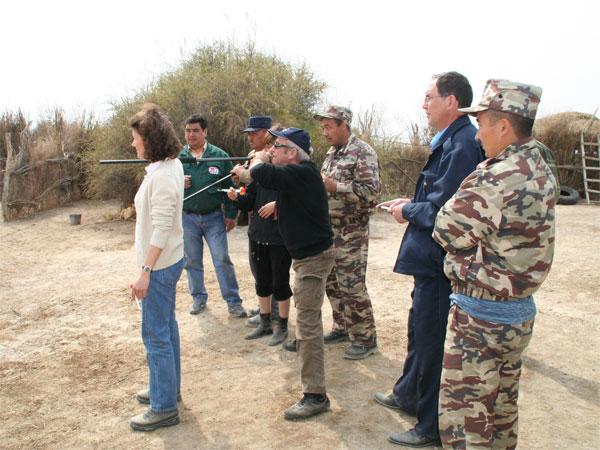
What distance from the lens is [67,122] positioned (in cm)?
1579

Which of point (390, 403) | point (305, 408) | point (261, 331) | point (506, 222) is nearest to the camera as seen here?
point (506, 222)

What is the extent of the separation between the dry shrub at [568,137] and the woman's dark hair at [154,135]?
54.4ft

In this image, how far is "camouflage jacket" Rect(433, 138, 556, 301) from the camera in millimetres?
2127

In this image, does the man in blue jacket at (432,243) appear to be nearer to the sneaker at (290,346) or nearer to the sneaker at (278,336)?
the sneaker at (290,346)

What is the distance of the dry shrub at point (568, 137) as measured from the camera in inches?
668

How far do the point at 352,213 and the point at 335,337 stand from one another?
1.22 meters

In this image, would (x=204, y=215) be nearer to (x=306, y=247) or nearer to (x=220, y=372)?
(x=220, y=372)

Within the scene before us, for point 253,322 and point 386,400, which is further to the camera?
point 253,322

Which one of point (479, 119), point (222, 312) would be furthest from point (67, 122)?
point (479, 119)

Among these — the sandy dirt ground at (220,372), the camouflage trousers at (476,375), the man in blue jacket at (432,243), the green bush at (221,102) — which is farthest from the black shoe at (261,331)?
the green bush at (221,102)

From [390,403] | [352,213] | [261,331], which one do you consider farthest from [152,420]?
[352,213]

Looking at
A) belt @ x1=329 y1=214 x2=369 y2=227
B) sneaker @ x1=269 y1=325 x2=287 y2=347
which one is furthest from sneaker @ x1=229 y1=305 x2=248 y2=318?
belt @ x1=329 y1=214 x2=369 y2=227

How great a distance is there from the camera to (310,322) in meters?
3.22

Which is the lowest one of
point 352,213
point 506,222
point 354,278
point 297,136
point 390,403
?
point 390,403
